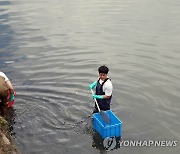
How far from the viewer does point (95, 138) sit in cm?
965

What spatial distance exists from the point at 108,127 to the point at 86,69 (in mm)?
6194

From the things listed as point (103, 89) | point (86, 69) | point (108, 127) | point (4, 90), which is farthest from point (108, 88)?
point (86, 69)

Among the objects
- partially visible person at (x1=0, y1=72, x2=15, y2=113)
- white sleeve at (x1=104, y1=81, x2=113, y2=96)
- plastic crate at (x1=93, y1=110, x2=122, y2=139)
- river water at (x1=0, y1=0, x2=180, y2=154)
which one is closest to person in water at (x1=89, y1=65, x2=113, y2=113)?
white sleeve at (x1=104, y1=81, x2=113, y2=96)

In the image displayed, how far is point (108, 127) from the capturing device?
895cm

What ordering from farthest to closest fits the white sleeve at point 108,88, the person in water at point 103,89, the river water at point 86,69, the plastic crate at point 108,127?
the river water at point 86,69 < the white sleeve at point 108,88 < the person in water at point 103,89 < the plastic crate at point 108,127

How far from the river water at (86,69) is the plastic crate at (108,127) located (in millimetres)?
452

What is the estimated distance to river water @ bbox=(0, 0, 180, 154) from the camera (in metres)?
9.96

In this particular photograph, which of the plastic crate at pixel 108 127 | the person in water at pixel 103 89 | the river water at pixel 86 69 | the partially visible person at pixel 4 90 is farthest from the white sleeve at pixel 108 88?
the partially visible person at pixel 4 90

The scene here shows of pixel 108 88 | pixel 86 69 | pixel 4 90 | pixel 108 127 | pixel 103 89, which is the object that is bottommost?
pixel 86 69

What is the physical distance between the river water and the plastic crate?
1.48 ft

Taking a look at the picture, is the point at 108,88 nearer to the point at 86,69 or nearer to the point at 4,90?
the point at 4,90

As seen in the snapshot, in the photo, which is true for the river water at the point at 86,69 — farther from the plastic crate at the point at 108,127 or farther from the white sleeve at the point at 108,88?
the white sleeve at the point at 108,88

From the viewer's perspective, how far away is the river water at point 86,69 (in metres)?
9.96

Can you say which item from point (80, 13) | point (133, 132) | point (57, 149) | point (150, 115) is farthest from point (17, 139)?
point (80, 13)
